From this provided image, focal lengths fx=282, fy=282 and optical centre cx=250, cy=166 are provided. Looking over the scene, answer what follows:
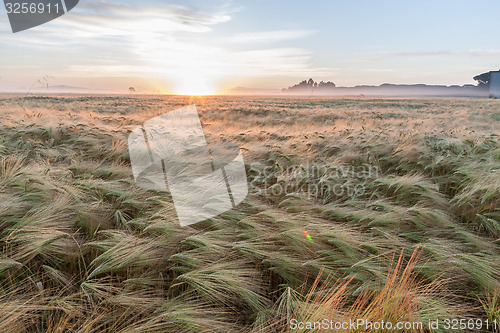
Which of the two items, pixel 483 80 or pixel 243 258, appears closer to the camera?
pixel 243 258

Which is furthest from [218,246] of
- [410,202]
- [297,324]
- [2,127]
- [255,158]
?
[2,127]

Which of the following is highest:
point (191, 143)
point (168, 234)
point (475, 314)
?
point (191, 143)

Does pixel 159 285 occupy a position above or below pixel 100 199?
below

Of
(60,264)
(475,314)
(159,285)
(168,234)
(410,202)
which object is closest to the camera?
(475,314)

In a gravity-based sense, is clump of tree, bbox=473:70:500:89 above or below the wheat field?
above

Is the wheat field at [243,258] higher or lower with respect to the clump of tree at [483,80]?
lower

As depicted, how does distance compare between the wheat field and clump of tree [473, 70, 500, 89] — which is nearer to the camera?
the wheat field

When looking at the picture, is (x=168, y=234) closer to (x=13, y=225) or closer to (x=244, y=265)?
(x=244, y=265)

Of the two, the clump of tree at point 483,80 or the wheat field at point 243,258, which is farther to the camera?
the clump of tree at point 483,80

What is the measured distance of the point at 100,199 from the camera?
310 centimetres

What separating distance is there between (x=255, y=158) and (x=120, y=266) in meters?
3.71

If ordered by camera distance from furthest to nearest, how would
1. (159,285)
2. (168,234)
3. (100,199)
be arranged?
1. (100,199)
2. (168,234)
3. (159,285)

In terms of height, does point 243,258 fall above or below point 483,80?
below

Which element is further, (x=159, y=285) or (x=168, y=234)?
(x=168, y=234)
